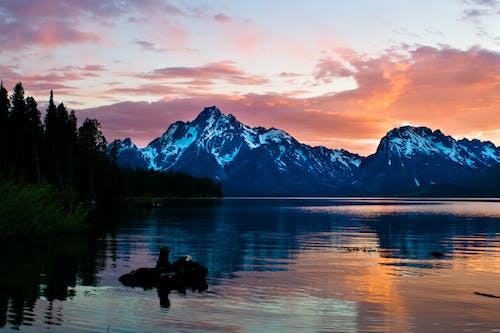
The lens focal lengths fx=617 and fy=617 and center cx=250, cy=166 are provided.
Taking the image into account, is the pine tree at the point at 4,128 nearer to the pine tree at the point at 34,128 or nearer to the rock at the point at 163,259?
the pine tree at the point at 34,128

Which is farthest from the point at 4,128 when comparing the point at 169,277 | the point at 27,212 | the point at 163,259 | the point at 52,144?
the point at 169,277

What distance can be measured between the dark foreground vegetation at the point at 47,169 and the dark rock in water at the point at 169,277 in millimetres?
25500

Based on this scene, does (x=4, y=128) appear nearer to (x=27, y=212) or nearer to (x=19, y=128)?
(x=19, y=128)

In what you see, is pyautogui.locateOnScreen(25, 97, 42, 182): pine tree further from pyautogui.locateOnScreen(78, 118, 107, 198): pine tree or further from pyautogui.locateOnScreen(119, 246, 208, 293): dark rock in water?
pyautogui.locateOnScreen(119, 246, 208, 293): dark rock in water

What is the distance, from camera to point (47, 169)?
411ft

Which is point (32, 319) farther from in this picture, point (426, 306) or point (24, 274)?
point (426, 306)

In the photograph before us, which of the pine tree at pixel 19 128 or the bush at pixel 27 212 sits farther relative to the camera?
the pine tree at pixel 19 128

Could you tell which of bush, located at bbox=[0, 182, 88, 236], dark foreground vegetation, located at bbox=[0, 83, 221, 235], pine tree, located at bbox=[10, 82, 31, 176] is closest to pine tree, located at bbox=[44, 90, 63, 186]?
dark foreground vegetation, located at bbox=[0, 83, 221, 235]

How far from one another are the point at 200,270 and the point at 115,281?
5.49m

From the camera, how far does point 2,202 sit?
57.9 m

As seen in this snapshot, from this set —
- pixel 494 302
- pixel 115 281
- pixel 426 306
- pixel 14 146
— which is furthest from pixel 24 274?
pixel 14 146

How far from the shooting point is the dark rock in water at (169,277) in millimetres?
37219

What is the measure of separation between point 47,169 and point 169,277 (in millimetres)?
95101

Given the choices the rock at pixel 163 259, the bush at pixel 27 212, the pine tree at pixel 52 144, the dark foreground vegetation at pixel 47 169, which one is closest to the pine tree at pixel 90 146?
the dark foreground vegetation at pixel 47 169
